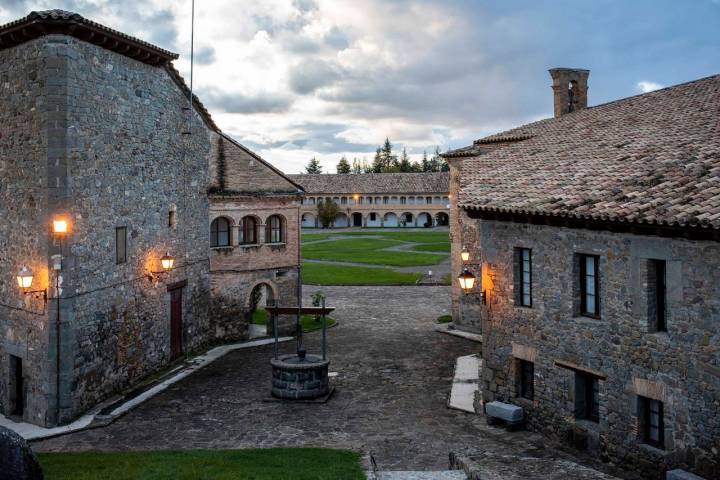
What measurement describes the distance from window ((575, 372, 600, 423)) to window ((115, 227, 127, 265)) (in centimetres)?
1255

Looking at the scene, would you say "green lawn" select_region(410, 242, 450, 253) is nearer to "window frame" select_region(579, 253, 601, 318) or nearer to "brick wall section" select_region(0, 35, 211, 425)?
"brick wall section" select_region(0, 35, 211, 425)

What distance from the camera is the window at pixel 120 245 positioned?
19.0m

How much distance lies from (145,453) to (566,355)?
8888 mm

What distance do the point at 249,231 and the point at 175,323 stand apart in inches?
219

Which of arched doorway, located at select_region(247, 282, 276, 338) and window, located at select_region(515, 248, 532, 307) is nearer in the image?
window, located at select_region(515, 248, 532, 307)

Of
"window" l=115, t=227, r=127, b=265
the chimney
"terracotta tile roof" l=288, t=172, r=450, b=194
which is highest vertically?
"terracotta tile roof" l=288, t=172, r=450, b=194

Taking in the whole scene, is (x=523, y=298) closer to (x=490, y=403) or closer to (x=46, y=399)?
(x=490, y=403)

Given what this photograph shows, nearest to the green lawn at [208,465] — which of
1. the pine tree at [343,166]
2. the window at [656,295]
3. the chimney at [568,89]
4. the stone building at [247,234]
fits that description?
the window at [656,295]

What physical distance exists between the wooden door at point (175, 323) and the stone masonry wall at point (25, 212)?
5.65m

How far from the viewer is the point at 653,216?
11.6m

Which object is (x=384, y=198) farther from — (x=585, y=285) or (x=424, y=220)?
(x=585, y=285)

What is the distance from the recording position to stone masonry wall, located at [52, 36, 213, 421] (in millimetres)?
16859

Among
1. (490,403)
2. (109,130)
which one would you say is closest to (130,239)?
(109,130)

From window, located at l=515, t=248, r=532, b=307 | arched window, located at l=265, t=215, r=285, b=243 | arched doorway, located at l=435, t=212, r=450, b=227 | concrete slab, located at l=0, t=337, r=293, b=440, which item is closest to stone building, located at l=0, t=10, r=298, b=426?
concrete slab, located at l=0, t=337, r=293, b=440
